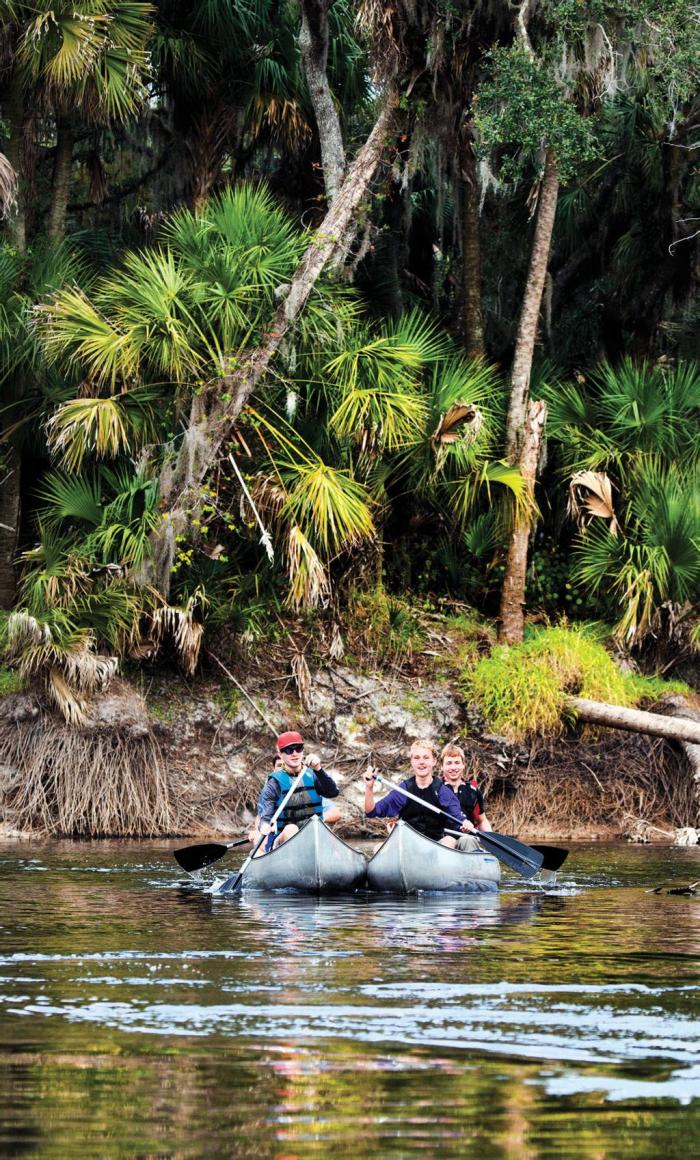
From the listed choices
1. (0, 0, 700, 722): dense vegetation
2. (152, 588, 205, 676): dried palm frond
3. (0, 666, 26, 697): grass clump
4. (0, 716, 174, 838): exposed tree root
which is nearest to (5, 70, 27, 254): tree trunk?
(0, 0, 700, 722): dense vegetation

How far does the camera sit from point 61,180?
24422mm

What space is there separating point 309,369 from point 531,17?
5417 millimetres

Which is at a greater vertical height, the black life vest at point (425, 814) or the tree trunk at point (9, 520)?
the tree trunk at point (9, 520)

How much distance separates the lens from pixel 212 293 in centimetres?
2161

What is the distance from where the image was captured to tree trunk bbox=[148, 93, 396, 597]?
2111 cm

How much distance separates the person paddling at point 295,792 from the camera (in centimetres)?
1590

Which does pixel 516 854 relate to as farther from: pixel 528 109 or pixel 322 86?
pixel 322 86

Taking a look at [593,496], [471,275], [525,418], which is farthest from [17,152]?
[593,496]

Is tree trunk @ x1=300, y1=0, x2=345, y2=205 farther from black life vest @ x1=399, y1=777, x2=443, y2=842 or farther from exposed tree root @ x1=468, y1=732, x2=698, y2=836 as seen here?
black life vest @ x1=399, y1=777, x2=443, y2=842

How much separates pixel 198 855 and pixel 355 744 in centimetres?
630

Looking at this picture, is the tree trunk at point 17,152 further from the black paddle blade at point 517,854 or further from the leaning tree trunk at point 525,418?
the black paddle blade at point 517,854

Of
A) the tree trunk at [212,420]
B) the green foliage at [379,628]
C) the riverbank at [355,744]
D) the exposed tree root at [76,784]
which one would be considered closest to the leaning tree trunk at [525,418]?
the riverbank at [355,744]

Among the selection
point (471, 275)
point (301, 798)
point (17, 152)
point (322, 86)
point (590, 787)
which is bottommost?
point (301, 798)

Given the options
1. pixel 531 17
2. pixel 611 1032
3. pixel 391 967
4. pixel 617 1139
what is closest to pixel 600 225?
pixel 531 17
